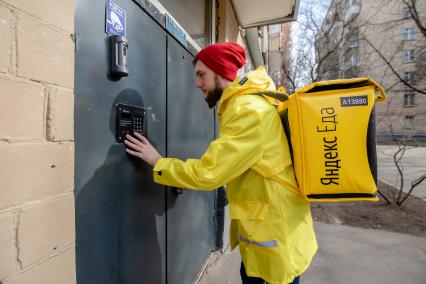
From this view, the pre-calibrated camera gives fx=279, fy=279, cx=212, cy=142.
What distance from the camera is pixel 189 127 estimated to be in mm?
2373

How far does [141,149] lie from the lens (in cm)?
149

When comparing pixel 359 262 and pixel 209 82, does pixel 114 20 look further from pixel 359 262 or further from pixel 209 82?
pixel 359 262

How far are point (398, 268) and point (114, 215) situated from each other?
313cm

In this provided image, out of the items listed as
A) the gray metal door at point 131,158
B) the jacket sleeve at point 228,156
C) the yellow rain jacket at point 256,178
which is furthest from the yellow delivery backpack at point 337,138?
the gray metal door at point 131,158

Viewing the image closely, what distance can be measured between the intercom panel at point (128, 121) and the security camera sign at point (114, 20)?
352 mm

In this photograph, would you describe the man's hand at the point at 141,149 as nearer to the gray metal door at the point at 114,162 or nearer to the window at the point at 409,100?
the gray metal door at the point at 114,162

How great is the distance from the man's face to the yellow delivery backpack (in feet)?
1.71

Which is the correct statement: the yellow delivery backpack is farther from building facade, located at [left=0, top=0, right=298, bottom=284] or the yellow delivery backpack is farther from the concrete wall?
the concrete wall

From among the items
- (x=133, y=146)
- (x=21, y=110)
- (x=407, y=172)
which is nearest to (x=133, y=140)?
(x=133, y=146)

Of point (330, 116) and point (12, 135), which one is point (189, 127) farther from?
point (12, 135)

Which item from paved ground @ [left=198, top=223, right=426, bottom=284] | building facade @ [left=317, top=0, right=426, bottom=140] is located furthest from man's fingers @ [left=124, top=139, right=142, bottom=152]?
building facade @ [left=317, top=0, right=426, bottom=140]

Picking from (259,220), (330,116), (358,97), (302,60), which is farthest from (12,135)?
(302,60)

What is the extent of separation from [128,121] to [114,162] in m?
0.23

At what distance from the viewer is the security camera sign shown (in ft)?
4.18
